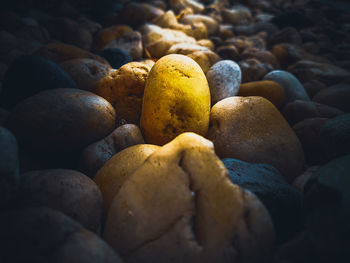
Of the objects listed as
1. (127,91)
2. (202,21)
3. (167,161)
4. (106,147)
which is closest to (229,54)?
(202,21)

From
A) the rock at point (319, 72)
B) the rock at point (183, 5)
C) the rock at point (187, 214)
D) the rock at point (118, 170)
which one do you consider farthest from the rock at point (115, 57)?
the rock at point (183, 5)

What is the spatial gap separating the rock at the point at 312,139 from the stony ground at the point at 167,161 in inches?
0.4

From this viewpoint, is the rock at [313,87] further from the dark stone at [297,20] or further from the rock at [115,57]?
the dark stone at [297,20]

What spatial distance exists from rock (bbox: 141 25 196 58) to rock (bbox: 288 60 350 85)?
88.1 inches

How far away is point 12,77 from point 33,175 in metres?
1.42

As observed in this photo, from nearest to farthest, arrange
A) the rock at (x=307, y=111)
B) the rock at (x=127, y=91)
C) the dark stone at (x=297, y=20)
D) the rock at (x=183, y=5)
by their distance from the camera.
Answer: the rock at (x=127, y=91)
the rock at (x=307, y=111)
the dark stone at (x=297, y=20)
the rock at (x=183, y=5)

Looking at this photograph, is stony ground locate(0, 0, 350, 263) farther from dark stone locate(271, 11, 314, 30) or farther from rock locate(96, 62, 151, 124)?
dark stone locate(271, 11, 314, 30)

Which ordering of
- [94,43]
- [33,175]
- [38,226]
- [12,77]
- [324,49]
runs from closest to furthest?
[38,226], [33,175], [12,77], [94,43], [324,49]

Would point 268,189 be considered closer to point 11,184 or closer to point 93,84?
point 11,184

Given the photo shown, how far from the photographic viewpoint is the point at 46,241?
1022mm

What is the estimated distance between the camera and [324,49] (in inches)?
203

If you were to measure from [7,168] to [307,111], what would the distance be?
3.00 meters

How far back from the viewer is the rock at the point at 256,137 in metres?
2.01

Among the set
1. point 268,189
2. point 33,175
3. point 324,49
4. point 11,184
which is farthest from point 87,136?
point 324,49
